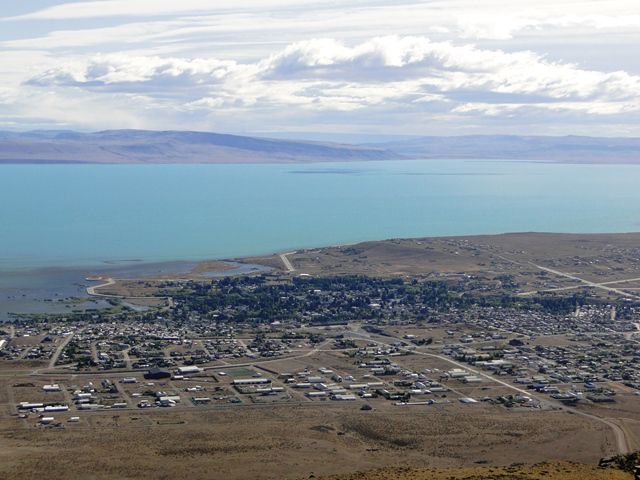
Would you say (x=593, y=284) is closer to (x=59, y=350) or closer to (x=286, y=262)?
(x=286, y=262)

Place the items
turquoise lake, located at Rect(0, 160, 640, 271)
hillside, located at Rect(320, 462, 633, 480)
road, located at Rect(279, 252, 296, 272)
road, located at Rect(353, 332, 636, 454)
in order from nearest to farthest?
1. hillside, located at Rect(320, 462, 633, 480)
2. road, located at Rect(353, 332, 636, 454)
3. road, located at Rect(279, 252, 296, 272)
4. turquoise lake, located at Rect(0, 160, 640, 271)

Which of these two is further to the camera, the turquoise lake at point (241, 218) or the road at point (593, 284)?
the turquoise lake at point (241, 218)

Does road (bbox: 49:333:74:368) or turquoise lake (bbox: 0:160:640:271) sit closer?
road (bbox: 49:333:74:368)

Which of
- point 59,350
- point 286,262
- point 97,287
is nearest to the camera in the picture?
point 59,350

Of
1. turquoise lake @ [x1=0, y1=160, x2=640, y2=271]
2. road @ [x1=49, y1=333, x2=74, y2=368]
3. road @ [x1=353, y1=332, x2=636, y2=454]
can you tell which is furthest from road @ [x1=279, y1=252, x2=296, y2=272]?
road @ [x1=49, y1=333, x2=74, y2=368]

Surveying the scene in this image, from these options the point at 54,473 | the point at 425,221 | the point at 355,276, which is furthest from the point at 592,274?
the point at 54,473

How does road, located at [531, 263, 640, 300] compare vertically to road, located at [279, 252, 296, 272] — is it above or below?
below

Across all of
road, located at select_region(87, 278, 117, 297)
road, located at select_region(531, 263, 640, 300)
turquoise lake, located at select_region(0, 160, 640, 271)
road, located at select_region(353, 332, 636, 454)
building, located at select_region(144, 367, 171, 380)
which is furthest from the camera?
turquoise lake, located at select_region(0, 160, 640, 271)

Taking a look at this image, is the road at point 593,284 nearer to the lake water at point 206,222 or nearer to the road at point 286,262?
the road at point 286,262

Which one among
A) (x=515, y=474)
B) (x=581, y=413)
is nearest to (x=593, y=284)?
(x=581, y=413)

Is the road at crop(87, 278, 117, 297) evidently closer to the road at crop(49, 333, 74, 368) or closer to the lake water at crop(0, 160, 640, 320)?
the lake water at crop(0, 160, 640, 320)

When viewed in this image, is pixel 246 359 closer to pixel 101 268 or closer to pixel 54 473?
pixel 54 473

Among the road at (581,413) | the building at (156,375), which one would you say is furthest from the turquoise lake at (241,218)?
the road at (581,413)
